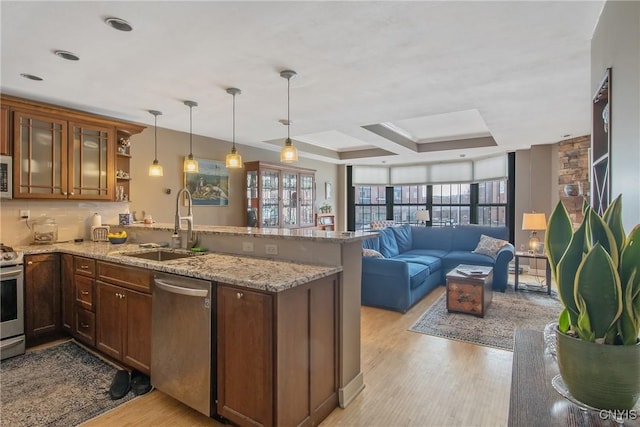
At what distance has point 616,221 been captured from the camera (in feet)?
2.92

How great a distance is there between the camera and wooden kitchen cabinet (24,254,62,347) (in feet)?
10.1

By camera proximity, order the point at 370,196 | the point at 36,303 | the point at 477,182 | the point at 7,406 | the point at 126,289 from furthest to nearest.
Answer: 1. the point at 370,196
2. the point at 477,182
3. the point at 36,303
4. the point at 126,289
5. the point at 7,406

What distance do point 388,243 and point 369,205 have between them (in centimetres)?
355

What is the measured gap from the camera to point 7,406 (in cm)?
223

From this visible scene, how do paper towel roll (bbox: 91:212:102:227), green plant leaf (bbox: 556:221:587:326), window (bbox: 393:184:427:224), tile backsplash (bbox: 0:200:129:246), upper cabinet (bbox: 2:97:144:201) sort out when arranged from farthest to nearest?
window (bbox: 393:184:427:224)
paper towel roll (bbox: 91:212:102:227)
tile backsplash (bbox: 0:200:129:246)
upper cabinet (bbox: 2:97:144:201)
green plant leaf (bbox: 556:221:587:326)

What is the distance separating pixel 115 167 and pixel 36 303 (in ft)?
5.35

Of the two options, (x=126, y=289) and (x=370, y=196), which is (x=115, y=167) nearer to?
(x=126, y=289)

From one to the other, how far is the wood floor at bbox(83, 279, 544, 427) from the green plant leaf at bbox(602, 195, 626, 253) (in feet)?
5.51

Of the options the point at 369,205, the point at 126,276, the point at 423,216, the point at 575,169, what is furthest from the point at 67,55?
the point at 369,205

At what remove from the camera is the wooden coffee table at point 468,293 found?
3.91 meters

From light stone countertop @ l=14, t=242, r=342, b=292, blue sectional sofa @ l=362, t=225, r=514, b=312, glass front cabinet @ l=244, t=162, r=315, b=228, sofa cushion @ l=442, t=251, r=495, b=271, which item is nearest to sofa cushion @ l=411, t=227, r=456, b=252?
blue sectional sofa @ l=362, t=225, r=514, b=312

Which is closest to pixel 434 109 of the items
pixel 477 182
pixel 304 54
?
pixel 304 54

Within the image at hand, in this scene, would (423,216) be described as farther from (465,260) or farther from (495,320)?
(495,320)

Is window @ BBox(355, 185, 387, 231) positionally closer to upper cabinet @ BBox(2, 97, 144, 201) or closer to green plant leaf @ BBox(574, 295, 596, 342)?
upper cabinet @ BBox(2, 97, 144, 201)
